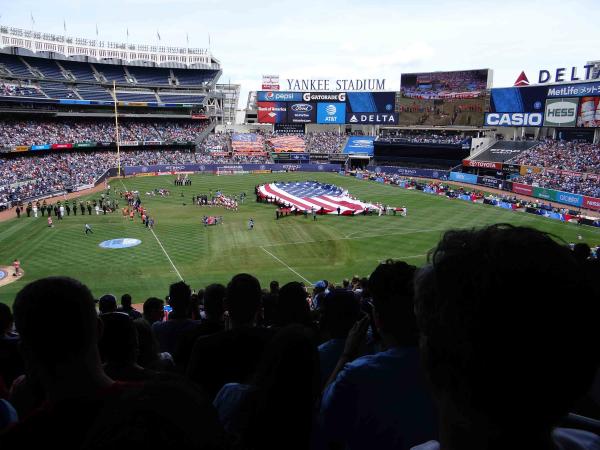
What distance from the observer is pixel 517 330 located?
5.08 ft

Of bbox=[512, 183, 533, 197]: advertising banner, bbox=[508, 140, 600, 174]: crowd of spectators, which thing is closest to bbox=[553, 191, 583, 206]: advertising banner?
bbox=[512, 183, 533, 197]: advertising banner

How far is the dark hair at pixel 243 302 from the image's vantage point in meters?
5.39

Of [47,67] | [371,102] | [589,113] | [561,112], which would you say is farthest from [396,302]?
[371,102]

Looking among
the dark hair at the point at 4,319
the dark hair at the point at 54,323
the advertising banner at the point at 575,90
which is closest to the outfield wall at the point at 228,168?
the advertising banner at the point at 575,90

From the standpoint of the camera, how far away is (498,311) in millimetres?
1570

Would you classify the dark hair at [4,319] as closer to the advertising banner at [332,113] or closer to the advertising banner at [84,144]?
the advertising banner at [84,144]

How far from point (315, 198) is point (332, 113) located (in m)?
52.0

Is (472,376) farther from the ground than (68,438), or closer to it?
farther from the ground

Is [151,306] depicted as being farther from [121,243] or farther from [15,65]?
[15,65]

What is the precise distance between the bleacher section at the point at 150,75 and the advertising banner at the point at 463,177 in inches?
2352

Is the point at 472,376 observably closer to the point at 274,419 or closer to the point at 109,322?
the point at 274,419

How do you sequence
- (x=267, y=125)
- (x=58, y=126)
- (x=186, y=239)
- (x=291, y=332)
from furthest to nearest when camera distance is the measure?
(x=267, y=125) < (x=58, y=126) < (x=186, y=239) < (x=291, y=332)

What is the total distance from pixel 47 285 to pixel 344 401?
2.01m

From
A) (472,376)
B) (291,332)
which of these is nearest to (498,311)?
(472,376)
